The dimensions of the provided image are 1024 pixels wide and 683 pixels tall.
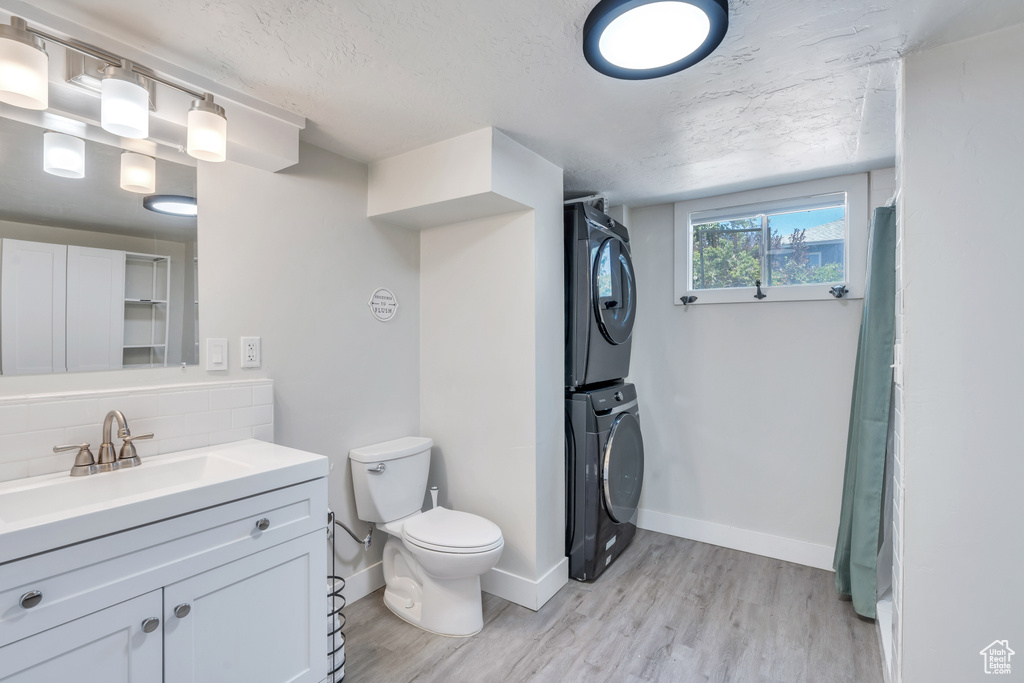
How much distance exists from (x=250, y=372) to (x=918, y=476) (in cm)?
235

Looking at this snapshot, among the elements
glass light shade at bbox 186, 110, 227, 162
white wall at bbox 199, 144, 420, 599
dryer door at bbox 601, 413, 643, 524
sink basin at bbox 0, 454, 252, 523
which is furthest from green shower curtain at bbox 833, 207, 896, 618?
glass light shade at bbox 186, 110, 227, 162

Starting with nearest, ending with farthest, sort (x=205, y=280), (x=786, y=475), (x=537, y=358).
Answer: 1. (x=205, y=280)
2. (x=537, y=358)
3. (x=786, y=475)

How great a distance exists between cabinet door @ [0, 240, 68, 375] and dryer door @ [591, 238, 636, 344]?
2.15m

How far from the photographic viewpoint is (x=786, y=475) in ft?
9.27

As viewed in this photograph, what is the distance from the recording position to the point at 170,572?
124 cm

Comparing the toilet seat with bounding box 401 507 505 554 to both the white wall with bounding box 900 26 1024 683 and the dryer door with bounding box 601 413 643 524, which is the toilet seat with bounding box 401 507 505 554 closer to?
the dryer door with bounding box 601 413 643 524

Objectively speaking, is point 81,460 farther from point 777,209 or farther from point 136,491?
point 777,209

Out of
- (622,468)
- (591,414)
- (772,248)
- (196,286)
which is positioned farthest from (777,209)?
(196,286)

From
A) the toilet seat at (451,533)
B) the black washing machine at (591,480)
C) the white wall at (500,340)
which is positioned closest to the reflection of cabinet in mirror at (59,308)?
the white wall at (500,340)

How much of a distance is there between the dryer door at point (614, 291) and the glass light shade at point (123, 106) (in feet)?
6.40

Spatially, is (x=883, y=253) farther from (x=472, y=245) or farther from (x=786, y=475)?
(x=472, y=245)

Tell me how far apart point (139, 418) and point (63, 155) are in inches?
34.3

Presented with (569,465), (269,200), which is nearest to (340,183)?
(269,200)

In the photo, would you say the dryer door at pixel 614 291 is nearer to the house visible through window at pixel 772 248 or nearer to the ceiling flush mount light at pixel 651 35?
the house visible through window at pixel 772 248
